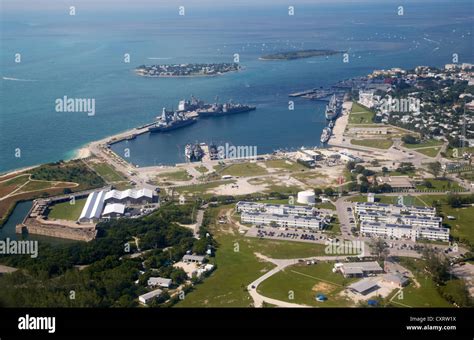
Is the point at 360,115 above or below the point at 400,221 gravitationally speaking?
above

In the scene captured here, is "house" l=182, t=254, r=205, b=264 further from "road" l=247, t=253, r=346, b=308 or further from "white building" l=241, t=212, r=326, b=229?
"white building" l=241, t=212, r=326, b=229

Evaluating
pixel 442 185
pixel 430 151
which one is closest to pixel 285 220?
pixel 442 185

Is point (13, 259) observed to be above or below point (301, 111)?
below

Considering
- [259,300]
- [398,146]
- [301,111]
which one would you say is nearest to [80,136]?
[301,111]

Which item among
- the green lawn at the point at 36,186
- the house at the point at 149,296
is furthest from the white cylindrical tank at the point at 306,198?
the green lawn at the point at 36,186

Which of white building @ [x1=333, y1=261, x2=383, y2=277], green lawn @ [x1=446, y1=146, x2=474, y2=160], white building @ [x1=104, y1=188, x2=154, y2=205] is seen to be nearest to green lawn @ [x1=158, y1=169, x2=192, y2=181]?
white building @ [x1=104, y1=188, x2=154, y2=205]

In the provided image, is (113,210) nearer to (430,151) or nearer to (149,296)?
(149,296)
